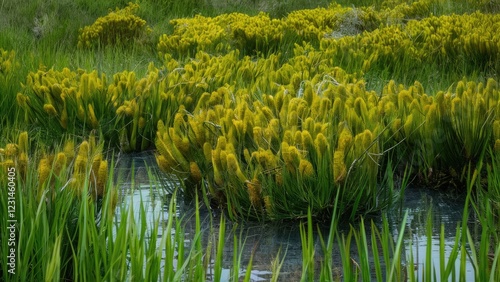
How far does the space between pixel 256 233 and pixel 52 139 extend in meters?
1.92

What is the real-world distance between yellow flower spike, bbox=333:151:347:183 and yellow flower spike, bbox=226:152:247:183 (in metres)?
0.41

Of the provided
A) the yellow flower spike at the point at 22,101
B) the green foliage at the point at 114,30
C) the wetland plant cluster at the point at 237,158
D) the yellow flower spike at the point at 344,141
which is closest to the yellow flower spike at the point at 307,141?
the wetland plant cluster at the point at 237,158

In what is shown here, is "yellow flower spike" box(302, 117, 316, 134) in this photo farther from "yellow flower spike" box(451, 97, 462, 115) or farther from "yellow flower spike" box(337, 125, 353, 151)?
"yellow flower spike" box(451, 97, 462, 115)

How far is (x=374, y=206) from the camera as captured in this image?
3.69 meters

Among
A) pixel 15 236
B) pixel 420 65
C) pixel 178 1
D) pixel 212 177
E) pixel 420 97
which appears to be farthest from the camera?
pixel 178 1

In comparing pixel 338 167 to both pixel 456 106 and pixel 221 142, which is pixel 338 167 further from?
pixel 456 106

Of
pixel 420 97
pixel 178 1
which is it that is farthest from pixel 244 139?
pixel 178 1

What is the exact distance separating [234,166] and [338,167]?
48 centimetres

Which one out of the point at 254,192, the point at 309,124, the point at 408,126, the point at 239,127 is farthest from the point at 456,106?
the point at 254,192

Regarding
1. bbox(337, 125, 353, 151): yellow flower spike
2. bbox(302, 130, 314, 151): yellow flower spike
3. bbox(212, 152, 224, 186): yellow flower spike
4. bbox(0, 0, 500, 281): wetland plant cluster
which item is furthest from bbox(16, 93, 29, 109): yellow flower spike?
bbox(337, 125, 353, 151): yellow flower spike

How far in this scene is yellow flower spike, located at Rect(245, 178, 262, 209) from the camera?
11.7 feet

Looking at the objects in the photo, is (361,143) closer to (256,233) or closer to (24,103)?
(256,233)

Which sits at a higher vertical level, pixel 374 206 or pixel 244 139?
pixel 244 139

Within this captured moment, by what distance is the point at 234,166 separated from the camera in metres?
3.64
